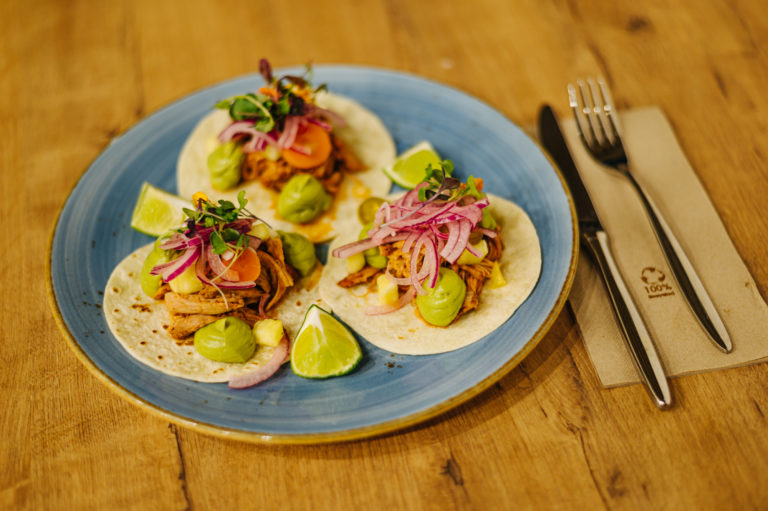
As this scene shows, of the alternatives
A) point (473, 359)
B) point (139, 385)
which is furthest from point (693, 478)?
point (139, 385)

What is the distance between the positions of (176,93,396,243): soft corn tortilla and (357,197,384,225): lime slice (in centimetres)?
9

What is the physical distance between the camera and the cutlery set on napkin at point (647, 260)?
292 centimetres

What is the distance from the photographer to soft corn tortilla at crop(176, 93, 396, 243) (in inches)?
146

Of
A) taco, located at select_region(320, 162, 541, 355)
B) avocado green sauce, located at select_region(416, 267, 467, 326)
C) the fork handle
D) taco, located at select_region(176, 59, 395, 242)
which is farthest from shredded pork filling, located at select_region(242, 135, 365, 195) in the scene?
the fork handle

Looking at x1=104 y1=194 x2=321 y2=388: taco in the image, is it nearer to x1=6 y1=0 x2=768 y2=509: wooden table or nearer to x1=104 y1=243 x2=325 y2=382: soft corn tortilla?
x1=104 y1=243 x2=325 y2=382: soft corn tortilla

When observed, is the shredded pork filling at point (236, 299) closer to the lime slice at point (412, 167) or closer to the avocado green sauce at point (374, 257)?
the avocado green sauce at point (374, 257)

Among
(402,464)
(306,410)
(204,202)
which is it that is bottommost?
(402,464)

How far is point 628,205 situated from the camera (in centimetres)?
363

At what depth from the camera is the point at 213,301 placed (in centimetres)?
306

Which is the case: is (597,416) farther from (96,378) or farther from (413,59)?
(413,59)

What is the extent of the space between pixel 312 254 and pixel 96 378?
1250 mm

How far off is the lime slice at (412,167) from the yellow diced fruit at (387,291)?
80cm

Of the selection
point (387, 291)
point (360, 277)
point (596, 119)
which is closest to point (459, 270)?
point (387, 291)

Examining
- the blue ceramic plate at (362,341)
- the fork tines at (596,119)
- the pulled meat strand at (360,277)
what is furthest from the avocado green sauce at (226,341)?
the fork tines at (596,119)
